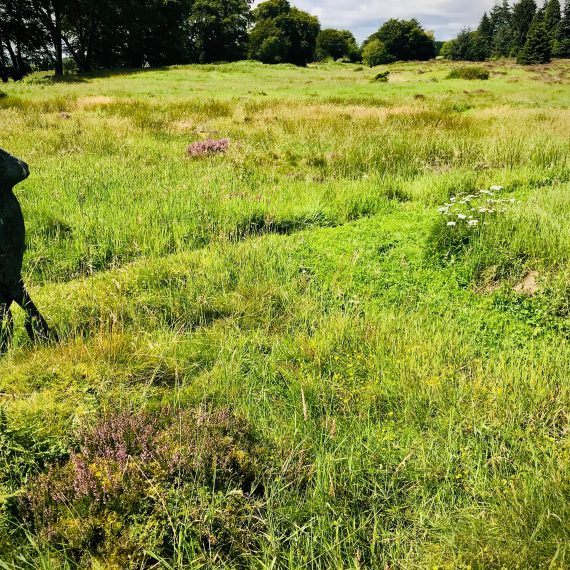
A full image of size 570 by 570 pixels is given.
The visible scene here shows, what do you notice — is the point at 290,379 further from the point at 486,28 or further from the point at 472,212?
the point at 486,28

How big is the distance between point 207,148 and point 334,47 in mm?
113402

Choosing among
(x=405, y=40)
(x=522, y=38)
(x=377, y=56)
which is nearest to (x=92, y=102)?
(x=377, y=56)

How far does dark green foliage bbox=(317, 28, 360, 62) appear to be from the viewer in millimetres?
107562

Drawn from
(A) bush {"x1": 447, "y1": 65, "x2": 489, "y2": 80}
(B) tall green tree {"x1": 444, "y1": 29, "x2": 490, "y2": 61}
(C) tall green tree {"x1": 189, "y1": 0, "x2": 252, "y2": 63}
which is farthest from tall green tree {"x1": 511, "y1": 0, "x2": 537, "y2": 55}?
(A) bush {"x1": 447, "y1": 65, "x2": 489, "y2": 80}

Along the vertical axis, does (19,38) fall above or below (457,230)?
above

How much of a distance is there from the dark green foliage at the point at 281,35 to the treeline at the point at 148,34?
0.53 feet

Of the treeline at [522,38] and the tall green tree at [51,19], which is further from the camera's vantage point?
the treeline at [522,38]

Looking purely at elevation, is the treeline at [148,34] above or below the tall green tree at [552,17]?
below

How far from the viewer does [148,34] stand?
6100 cm

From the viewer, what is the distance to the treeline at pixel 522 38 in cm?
7162

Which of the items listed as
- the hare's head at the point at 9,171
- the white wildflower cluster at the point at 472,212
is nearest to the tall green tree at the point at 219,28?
the white wildflower cluster at the point at 472,212

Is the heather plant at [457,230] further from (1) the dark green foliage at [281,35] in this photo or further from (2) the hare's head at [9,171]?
(1) the dark green foliage at [281,35]

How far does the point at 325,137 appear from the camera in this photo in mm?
13492

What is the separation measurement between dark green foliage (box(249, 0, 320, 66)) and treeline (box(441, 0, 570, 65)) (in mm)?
39243
